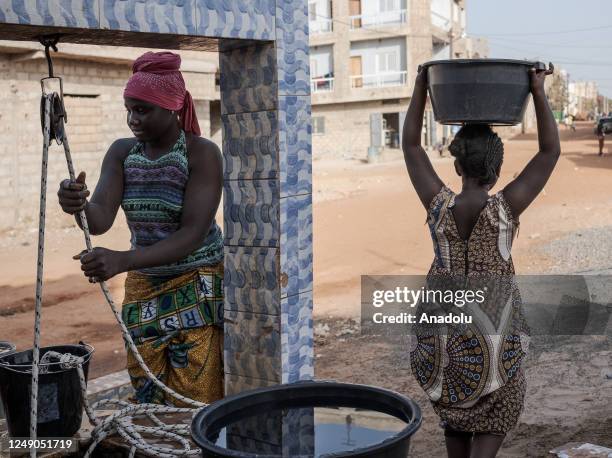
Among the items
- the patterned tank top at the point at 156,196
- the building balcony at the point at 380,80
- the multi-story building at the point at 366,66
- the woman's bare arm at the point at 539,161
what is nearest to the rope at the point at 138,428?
the patterned tank top at the point at 156,196

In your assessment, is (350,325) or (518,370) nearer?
(518,370)

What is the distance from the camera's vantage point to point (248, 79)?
8.82ft

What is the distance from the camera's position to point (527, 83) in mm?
2543

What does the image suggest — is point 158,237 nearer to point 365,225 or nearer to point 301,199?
point 301,199

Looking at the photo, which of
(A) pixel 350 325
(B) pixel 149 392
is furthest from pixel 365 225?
(B) pixel 149 392

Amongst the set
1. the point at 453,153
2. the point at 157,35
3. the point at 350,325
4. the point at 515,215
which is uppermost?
the point at 157,35

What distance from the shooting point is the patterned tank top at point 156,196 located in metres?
2.63

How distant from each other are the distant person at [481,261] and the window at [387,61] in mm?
33594

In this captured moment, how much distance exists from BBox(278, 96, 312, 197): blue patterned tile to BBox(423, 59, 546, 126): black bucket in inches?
18.3

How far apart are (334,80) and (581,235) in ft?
82.6

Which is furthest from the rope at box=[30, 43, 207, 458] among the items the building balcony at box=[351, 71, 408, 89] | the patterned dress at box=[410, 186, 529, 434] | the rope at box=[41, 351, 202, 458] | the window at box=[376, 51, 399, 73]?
the window at box=[376, 51, 399, 73]

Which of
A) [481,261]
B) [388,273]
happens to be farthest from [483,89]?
[388,273]

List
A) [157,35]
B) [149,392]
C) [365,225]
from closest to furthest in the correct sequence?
1. [157,35]
2. [149,392]
3. [365,225]
